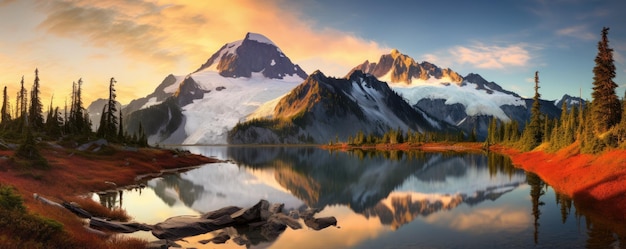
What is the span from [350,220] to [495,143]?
172796mm

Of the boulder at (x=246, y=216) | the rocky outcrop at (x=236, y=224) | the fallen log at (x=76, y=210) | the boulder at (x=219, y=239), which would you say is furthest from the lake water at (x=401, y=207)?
the fallen log at (x=76, y=210)

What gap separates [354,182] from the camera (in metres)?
69.9

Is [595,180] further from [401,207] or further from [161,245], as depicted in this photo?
[161,245]

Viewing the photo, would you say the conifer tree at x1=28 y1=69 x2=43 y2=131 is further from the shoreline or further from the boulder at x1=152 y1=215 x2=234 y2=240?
the shoreline

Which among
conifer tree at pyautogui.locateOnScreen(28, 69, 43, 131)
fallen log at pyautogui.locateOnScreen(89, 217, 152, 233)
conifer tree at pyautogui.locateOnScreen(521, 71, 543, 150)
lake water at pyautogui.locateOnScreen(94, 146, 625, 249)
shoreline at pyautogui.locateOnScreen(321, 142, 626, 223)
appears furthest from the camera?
conifer tree at pyautogui.locateOnScreen(521, 71, 543, 150)

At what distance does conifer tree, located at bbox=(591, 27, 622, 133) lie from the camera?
69812 millimetres

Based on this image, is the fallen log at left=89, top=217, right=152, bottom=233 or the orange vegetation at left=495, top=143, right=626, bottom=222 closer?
the fallen log at left=89, top=217, right=152, bottom=233

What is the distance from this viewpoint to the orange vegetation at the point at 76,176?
2442 cm

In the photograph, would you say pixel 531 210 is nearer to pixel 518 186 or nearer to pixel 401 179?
pixel 518 186

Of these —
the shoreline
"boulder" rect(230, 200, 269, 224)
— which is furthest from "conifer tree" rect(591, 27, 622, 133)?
"boulder" rect(230, 200, 269, 224)

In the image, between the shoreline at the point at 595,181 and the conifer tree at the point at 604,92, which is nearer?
the shoreline at the point at 595,181

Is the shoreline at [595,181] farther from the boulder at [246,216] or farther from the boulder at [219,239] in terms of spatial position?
the boulder at [219,239]

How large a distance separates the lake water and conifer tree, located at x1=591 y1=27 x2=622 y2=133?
15.3 m

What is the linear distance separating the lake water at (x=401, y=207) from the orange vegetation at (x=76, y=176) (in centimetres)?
412
